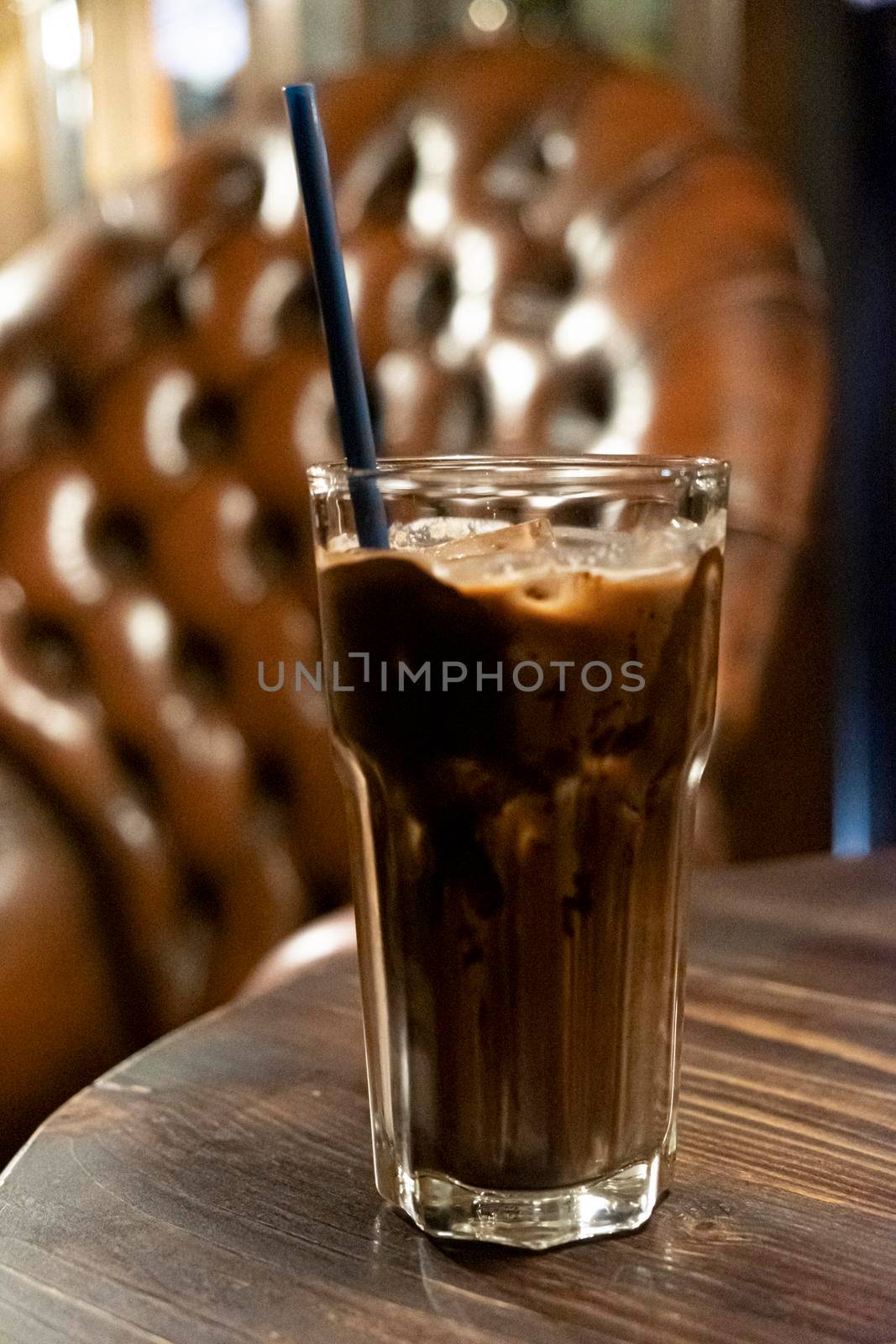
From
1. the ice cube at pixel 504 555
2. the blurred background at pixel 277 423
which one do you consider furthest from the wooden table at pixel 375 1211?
the blurred background at pixel 277 423

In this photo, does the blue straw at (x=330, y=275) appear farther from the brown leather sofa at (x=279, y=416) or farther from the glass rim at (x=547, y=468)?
the brown leather sofa at (x=279, y=416)

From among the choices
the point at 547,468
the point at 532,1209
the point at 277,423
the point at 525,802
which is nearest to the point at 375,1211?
the point at 532,1209

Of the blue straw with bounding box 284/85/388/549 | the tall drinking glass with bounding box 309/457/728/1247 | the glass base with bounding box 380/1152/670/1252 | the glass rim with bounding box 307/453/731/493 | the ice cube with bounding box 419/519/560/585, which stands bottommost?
the glass base with bounding box 380/1152/670/1252

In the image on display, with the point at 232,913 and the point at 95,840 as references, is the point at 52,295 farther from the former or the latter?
the point at 232,913

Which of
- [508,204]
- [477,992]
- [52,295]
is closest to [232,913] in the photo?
[52,295]

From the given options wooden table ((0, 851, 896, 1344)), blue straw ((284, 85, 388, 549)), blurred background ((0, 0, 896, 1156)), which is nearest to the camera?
wooden table ((0, 851, 896, 1344))

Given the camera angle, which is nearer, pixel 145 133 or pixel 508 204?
pixel 508 204

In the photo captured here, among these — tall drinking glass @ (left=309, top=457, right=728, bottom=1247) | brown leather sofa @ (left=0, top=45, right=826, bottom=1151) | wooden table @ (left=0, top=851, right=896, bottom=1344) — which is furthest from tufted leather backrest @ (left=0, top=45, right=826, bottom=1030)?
tall drinking glass @ (left=309, top=457, right=728, bottom=1247)

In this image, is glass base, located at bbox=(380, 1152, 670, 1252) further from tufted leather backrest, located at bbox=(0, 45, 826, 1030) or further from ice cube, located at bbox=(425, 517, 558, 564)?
tufted leather backrest, located at bbox=(0, 45, 826, 1030)
